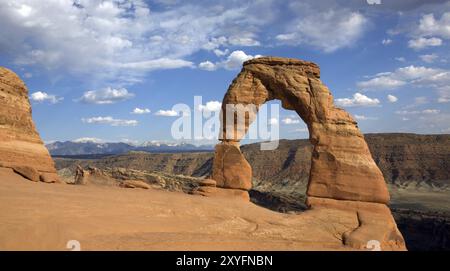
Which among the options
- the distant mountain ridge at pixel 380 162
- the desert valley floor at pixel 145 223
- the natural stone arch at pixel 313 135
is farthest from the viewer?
the distant mountain ridge at pixel 380 162

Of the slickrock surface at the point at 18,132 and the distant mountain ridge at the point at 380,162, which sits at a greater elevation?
the slickrock surface at the point at 18,132

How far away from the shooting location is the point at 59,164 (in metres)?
112

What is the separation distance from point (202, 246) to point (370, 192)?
9072 millimetres

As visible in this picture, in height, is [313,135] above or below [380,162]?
above

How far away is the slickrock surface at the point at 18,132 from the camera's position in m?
16.3

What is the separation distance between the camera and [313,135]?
56.2 ft

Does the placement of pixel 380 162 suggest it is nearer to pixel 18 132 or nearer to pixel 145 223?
pixel 18 132

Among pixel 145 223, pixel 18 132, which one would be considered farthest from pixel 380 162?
pixel 145 223

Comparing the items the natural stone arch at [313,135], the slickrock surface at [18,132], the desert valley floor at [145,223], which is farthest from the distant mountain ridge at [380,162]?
the desert valley floor at [145,223]

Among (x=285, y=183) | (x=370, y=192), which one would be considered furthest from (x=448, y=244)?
(x=285, y=183)

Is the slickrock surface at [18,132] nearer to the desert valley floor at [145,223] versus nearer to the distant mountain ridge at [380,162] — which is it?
the desert valley floor at [145,223]

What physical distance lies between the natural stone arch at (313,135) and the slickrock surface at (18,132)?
7.81 meters

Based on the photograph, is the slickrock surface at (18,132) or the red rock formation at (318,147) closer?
the red rock formation at (318,147)

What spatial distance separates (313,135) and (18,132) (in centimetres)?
1263
